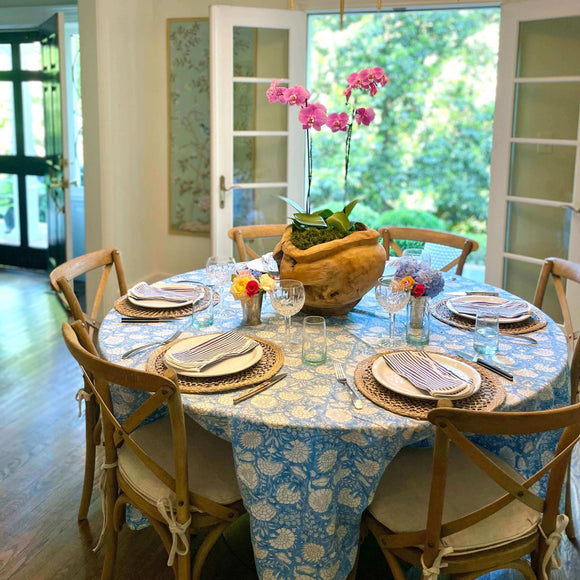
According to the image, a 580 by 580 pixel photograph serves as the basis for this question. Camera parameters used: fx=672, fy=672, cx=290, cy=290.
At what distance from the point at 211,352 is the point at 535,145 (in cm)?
289

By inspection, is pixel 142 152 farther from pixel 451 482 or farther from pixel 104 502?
pixel 451 482

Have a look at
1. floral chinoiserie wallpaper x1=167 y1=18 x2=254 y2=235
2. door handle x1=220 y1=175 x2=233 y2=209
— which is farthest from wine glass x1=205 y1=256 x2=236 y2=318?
floral chinoiserie wallpaper x1=167 y1=18 x2=254 y2=235

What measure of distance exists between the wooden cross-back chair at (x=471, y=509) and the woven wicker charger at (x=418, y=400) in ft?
0.30

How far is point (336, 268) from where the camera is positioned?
2.08 meters

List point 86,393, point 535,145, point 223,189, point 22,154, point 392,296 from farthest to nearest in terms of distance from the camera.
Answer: point 22,154 → point 223,189 → point 535,145 → point 86,393 → point 392,296

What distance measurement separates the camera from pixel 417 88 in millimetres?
9367

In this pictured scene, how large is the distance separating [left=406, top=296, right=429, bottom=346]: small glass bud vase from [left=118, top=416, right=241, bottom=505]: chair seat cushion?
650 mm

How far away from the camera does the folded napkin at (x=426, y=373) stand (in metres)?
1.68

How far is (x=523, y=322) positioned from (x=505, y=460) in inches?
22.3

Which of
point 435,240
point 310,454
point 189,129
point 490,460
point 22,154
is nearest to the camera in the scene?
point 490,460

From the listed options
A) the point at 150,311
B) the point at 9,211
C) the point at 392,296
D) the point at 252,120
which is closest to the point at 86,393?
the point at 150,311

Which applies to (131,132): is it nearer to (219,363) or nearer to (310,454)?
(219,363)

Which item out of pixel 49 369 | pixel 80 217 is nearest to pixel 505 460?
pixel 49 369

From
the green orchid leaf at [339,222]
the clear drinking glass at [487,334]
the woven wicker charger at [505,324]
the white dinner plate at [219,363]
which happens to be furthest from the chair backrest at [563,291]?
the white dinner plate at [219,363]
